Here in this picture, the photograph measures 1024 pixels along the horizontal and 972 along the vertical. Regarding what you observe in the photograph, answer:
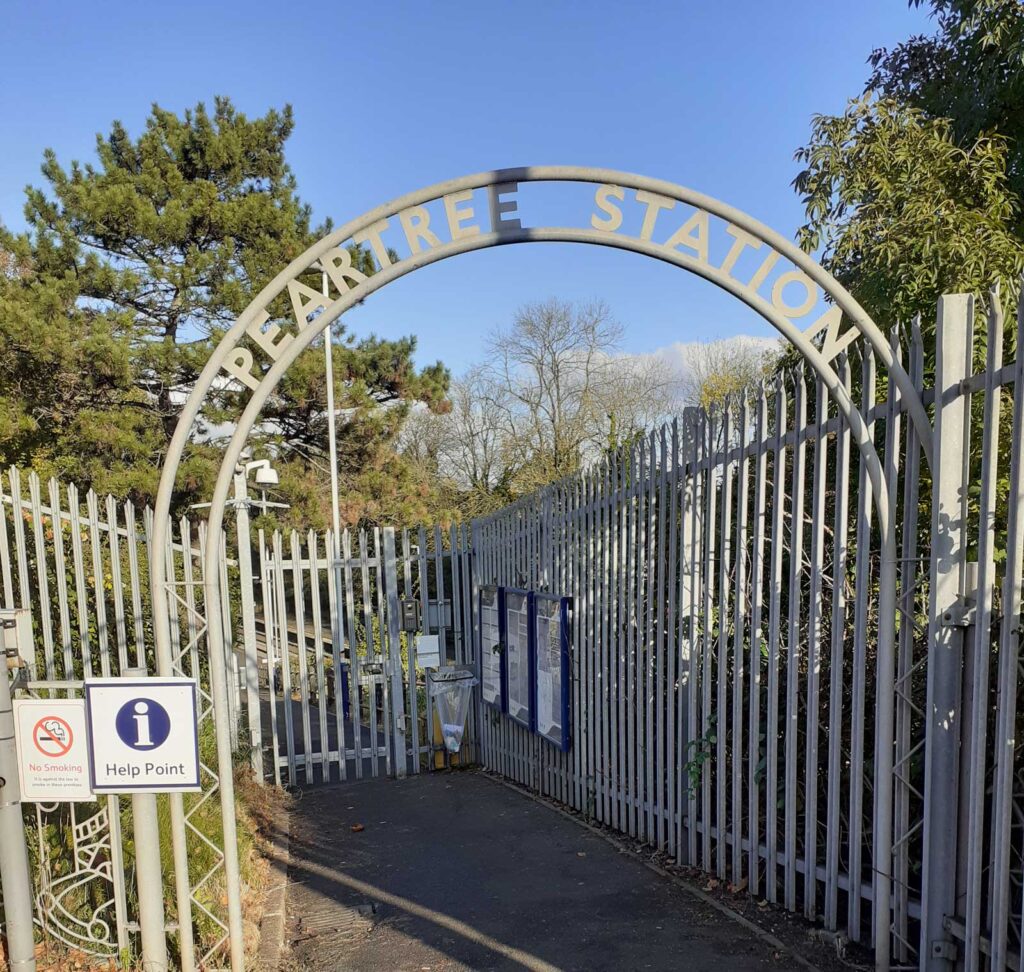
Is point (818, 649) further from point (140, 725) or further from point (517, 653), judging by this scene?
point (517, 653)

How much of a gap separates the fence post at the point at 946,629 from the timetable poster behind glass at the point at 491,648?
496 centimetres

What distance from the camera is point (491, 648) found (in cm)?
839

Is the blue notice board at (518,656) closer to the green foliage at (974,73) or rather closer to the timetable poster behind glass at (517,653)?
the timetable poster behind glass at (517,653)

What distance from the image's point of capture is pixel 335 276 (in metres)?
3.80

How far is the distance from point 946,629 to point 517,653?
4744mm

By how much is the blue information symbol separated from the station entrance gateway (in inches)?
7.7

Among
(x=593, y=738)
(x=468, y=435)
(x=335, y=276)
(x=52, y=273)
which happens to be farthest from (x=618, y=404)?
(x=335, y=276)

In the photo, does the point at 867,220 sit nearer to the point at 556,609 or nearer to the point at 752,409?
the point at 752,409

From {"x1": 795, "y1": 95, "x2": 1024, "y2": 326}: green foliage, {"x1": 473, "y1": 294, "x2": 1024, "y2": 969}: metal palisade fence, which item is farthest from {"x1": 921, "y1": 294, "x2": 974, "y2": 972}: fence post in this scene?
{"x1": 795, "y1": 95, "x2": 1024, "y2": 326}: green foliage

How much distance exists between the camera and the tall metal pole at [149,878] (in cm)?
376

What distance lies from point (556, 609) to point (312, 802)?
3.18m

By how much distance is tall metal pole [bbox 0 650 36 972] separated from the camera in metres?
3.55

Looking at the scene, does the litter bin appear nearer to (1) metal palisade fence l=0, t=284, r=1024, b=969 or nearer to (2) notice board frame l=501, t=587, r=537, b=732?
(2) notice board frame l=501, t=587, r=537, b=732

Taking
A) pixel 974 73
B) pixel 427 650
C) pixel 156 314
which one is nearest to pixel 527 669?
pixel 427 650
